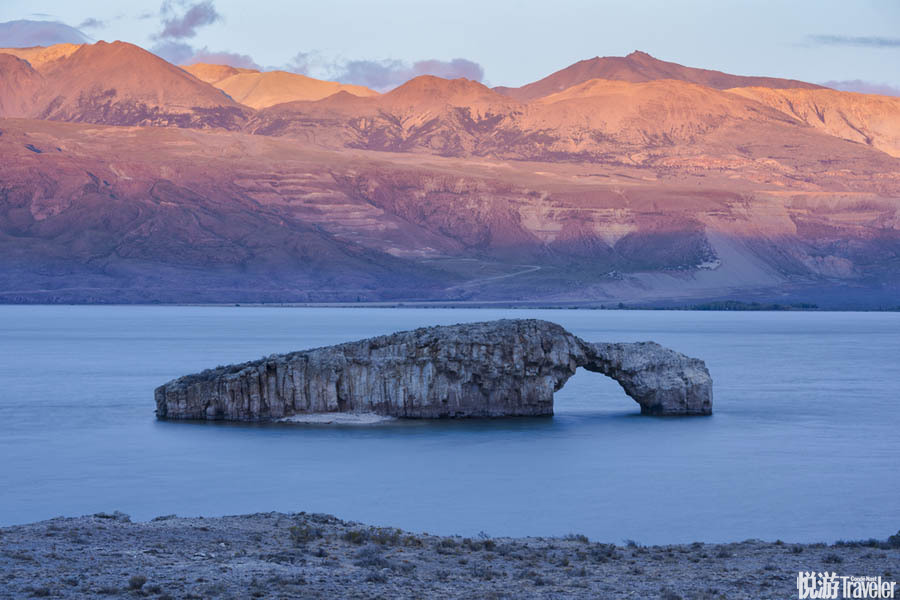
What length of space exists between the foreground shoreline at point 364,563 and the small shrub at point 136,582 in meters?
0.02

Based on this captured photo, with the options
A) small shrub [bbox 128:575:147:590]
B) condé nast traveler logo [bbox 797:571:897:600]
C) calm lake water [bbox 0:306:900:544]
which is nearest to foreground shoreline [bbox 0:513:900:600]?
small shrub [bbox 128:575:147:590]

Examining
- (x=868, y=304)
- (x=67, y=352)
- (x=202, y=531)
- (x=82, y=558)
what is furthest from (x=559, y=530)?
(x=868, y=304)

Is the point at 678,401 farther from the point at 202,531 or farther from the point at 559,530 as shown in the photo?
the point at 202,531

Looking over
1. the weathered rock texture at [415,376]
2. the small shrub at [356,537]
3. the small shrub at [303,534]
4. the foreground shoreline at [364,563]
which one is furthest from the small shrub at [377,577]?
the weathered rock texture at [415,376]

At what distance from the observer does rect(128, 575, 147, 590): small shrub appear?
1298 centimetres

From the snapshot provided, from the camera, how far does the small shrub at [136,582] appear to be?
13.0 m

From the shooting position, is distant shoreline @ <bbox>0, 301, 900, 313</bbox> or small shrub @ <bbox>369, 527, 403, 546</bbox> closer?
small shrub @ <bbox>369, 527, 403, 546</bbox>

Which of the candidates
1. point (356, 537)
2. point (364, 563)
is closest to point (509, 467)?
point (356, 537)

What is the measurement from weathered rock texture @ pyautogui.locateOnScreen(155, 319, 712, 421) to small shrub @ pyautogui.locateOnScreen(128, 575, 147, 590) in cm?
1960

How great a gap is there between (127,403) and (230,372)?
9.57 meters

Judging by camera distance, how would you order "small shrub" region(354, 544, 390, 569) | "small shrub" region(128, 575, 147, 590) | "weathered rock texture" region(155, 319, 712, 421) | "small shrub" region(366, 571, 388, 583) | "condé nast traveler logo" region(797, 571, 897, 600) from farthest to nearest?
"weathered rock texture" region(155, 319, 712, 421) → "small shrub" region(354, 544, 390, 569) → "small shrub" region(366, 571, 388, 583) → "condé nast traveler logo" region(797, 571, 897, 600) → "small shrub" region(128, 575, 147, 590)

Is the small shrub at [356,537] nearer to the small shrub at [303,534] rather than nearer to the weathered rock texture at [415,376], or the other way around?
the small shrub at [303,534]

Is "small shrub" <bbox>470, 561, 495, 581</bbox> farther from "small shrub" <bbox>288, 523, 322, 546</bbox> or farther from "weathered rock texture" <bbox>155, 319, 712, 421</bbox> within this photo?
"weathered rock texture" <bbox>155, 319, 712, 421</bbox>

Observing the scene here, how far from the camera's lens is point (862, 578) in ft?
46.0
